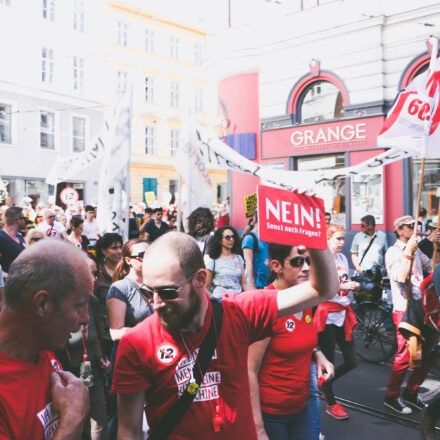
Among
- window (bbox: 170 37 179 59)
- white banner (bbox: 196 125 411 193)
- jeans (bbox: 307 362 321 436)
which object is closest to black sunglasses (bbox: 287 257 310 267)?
jeans (bbox: 307 362 321 436)

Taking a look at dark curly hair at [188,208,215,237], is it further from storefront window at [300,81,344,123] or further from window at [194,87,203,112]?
window at [194,87,203,112]

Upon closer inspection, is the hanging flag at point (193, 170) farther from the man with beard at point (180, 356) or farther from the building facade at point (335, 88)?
the building facade at point (335, 88)

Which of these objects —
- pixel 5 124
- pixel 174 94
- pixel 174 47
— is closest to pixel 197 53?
pixel 174 47

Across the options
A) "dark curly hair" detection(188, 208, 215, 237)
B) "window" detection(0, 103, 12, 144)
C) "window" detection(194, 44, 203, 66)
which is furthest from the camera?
"window" detection(194, 44, 203, 66)

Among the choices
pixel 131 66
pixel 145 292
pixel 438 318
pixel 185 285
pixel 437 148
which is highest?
pixel 131 66

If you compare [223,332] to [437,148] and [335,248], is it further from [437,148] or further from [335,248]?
[437,148]

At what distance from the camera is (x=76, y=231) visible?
9.48 metres

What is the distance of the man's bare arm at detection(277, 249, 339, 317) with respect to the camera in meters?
2.07

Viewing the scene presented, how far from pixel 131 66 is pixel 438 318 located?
32922mm

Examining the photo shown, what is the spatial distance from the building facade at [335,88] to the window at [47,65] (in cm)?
1538

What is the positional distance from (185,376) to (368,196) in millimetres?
11720

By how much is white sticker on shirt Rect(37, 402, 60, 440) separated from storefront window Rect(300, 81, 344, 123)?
1312 cm

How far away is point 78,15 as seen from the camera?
29.7 metres

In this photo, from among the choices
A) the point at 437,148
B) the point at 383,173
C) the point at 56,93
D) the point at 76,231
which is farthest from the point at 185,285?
the point at 56,93
